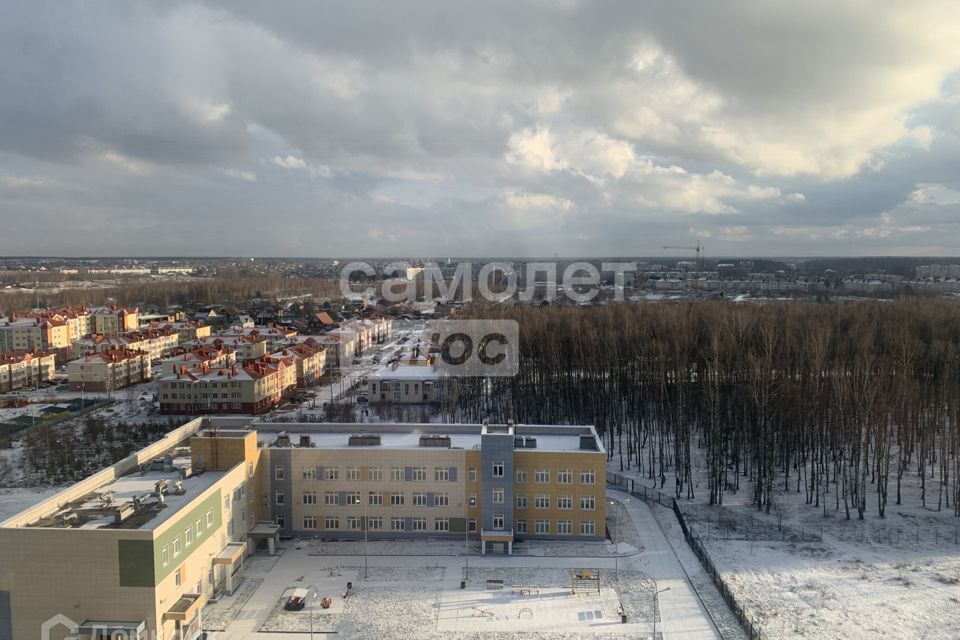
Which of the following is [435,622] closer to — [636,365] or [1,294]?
[636,365]

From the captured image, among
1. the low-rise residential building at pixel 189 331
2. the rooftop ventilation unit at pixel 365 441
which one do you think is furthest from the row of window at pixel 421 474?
the low-rise residential building at pixel 189 331

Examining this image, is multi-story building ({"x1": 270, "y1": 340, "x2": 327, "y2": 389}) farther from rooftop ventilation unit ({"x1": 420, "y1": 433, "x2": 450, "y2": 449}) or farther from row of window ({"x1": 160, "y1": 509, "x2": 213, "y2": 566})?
row of window ({"x1": 160, "y1": 509, "x2": 213, "y2": 566})

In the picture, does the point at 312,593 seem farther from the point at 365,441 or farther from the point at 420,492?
the point at 365,441

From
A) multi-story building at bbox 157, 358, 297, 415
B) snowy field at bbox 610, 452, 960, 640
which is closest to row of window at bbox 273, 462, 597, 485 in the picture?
snowy field at bbox 610, 452, 960, 640

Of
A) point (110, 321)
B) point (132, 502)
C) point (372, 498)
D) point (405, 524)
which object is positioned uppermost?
point (110, 321)

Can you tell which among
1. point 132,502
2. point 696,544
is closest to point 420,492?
point 132,502

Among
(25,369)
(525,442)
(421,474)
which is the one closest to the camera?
(421,474)

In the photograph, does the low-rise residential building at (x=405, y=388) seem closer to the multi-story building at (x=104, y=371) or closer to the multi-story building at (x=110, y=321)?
the multi-story building at (x=104, y=371)

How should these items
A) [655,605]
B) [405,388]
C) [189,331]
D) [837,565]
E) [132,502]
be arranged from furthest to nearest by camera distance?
1. [189,331]
2. [405,388]
3. [837,565]
4. [655,605]
5. [132,502]
